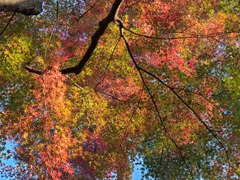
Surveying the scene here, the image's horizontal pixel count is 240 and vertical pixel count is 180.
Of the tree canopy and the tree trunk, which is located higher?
the tree canopy

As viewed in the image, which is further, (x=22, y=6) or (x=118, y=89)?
(x=118, y=89)

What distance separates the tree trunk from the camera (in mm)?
3359

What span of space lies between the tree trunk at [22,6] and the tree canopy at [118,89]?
86 millimetres

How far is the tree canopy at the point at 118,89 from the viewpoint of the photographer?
8320 millimetres

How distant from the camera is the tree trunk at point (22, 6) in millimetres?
3359

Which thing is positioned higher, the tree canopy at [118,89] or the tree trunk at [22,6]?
the tree canopy at [118,89]

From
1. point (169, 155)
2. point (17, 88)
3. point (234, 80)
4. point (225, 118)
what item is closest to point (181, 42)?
point (234, 80)

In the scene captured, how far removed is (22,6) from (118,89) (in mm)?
11502

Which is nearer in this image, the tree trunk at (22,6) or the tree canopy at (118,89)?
the tree trunk at (22,6)

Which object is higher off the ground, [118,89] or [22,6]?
[118,89]

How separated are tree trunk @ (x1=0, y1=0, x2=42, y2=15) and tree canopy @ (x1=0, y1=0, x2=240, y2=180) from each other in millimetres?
86

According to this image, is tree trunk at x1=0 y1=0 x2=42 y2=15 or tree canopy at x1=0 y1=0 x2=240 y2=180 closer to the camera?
tree trunk at x1=0 y1=0 x2=42 y2=15

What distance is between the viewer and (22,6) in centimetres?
354

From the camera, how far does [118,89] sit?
1495 centimetres
